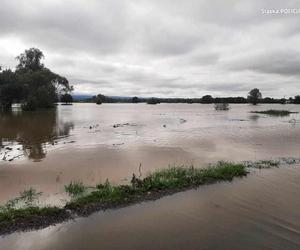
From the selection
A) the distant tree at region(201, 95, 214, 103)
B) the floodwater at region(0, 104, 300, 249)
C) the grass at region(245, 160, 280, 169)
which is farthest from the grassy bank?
the distant tree at region(201, 95, 214, 103)

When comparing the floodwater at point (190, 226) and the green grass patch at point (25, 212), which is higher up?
the green grass patch at point (25, 212)

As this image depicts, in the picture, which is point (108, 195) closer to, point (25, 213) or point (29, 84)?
point (25, 213)

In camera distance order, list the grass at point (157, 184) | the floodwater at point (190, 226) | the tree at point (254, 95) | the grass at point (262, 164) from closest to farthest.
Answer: the floodwater at point (190, 226) < the grass at point (157, 184) < the grass at point (262, 164) < the tree at point (254, 95)

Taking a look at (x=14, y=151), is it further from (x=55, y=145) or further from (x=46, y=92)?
(x=46, y=92)

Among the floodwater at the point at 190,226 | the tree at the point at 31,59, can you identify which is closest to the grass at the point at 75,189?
the floodwater at the point at 190,226

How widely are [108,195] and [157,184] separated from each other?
1673mm

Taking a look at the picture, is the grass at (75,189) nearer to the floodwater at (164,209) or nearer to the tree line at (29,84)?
the floodwater at (164,209)

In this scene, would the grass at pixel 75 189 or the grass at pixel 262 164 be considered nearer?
the grass at pixel 75 189

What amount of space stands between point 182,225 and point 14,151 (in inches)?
531

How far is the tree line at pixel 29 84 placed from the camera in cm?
6053

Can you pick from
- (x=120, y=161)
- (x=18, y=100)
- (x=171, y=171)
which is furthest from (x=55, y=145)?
(x=18, y=100)

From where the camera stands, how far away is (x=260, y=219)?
766cm

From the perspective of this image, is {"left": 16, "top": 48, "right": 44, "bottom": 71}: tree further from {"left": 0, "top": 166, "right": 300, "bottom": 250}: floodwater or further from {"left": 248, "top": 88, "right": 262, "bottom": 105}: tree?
{"left": 248, "top": 88, "right": 262, "bottom": 105}: tree

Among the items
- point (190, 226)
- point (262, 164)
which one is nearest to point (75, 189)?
point (190, 226)
